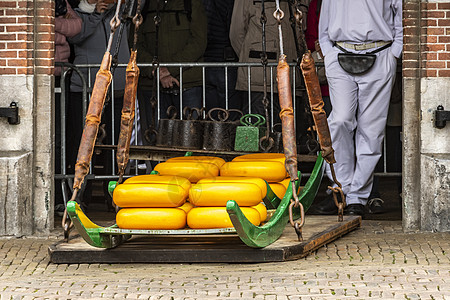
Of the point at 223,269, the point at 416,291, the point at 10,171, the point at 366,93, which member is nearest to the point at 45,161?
the point at 10,171

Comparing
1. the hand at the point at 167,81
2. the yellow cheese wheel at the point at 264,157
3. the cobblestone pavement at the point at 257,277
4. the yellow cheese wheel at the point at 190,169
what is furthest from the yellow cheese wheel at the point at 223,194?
the hand at the point at 167,81

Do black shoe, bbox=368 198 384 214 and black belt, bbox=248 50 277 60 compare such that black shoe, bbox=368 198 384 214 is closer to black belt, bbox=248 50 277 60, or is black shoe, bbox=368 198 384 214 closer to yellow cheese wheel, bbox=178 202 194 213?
black belt, bbox=248 50 277 60

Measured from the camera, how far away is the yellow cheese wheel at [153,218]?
6289mm

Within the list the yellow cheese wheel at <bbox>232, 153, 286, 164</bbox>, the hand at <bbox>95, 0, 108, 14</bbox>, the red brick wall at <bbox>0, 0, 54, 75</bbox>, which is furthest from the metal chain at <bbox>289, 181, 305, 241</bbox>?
the hand at <bbox>95, 0, 108, 14</bbox>

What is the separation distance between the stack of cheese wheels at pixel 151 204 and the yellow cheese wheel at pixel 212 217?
0.07 meters

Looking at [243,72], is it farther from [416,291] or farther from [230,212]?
[416,291]

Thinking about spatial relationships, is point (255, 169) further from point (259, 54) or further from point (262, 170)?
point (259, 54)

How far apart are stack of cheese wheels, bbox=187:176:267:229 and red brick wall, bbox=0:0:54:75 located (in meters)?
2.21

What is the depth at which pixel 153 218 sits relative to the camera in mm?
6297

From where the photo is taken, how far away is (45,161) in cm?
794

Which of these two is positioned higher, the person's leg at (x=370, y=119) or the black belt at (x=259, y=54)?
the black belt at (x=259, y=54)

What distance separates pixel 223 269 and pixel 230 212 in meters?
0.53

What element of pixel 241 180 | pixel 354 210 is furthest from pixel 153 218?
pixel 354 210

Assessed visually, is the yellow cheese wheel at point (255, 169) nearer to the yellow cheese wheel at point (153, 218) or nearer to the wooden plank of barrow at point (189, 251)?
the wooden plank of barrow at point (189, 251)
